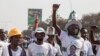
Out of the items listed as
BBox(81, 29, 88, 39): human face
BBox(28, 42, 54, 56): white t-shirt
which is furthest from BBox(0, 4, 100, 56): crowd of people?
BBox(81, 29, 88, 39): human face

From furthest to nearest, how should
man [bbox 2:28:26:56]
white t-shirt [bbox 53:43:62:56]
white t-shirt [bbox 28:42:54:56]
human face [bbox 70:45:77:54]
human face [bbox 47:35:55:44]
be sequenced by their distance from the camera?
1. human face [bbox 47:35:55:44]
2. white t-shirt [bbox 53:43:62:56]
3. human face [bbox 70:45:77:54]
4. white t-shirt [bbox 28:42:54:56]
5. man [bbox 2:28:26:56]

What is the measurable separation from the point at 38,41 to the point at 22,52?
607mm

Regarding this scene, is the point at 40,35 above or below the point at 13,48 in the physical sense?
above

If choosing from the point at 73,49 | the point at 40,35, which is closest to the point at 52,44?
the point at 73,49

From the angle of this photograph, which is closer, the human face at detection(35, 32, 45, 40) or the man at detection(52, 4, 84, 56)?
the human face at detection(35, 32, 45, 40)

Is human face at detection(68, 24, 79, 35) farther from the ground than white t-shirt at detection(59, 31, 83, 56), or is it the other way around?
human face at detection(68, 24, 79, 35)

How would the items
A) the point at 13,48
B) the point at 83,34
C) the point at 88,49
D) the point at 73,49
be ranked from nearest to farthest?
the point at 13,48 → the point at 73,49 → the point at 88,49 → the point at 83,34

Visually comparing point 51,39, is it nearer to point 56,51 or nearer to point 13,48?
point 56,51

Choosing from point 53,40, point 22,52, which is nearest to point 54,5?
point 53,40

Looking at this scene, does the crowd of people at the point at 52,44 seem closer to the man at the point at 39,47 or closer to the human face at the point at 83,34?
the man at the point at 39,47

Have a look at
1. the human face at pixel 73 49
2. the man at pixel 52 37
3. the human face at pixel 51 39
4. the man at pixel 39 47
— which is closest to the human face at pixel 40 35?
the man at pixel 39 47

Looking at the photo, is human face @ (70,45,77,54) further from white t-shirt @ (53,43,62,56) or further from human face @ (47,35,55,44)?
human face @ (47,35,55,44)

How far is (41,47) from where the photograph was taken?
11406 millimetres

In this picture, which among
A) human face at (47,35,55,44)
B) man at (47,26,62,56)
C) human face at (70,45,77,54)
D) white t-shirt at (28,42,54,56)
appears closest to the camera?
white t-shirt at (28,42,54,56)
